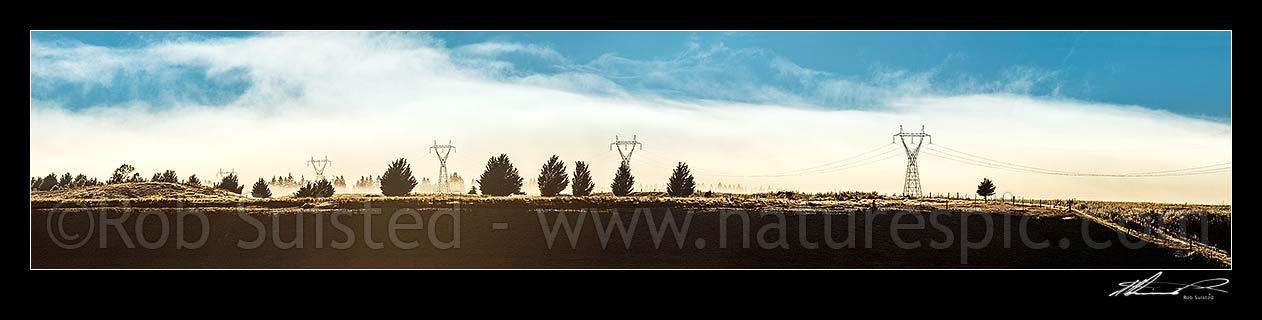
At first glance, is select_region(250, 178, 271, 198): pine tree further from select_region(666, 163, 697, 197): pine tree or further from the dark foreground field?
select_region(666, 163, 697, 197): pine tree

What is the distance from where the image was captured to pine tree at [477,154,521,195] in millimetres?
31288

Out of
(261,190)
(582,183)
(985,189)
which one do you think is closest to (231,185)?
(261,190)

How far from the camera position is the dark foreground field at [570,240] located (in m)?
25.2

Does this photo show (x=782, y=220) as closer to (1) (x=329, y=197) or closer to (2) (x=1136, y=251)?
(2) (x=1136, y=251)

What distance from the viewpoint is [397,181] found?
1128 inches

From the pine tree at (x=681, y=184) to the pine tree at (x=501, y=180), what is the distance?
5.79 metres

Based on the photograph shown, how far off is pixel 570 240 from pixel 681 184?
16.0ft

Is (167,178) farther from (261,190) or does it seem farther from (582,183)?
(582,183)

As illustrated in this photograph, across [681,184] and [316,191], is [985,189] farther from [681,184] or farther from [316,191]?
[316,191]
